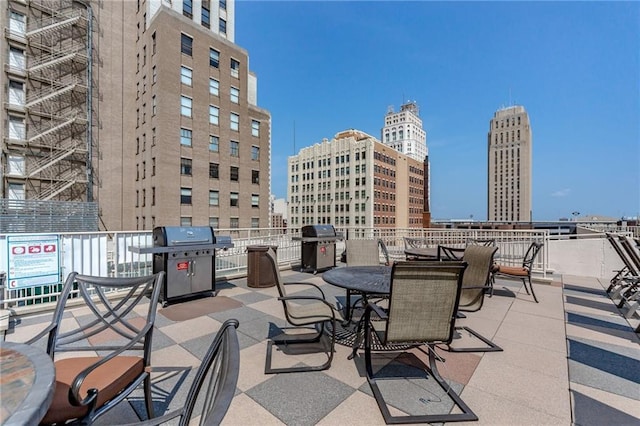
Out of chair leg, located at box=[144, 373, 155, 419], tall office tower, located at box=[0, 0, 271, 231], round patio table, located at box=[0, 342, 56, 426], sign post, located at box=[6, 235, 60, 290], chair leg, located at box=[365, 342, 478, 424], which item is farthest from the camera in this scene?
tall office tower, located at box=[0, 0, 271, 231]

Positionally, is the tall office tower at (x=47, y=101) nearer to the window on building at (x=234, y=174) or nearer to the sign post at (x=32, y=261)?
the window on building at (x=234, y=174)

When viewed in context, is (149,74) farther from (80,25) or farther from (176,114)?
(80,25)

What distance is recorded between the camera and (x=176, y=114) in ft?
73.1

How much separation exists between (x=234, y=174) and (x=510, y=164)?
96122 mm

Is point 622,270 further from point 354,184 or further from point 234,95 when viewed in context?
point 354,184

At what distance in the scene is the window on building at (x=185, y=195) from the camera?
2273 cm

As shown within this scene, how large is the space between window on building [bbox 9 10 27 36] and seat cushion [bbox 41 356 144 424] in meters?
27.7

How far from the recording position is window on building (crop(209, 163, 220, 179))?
24864mm

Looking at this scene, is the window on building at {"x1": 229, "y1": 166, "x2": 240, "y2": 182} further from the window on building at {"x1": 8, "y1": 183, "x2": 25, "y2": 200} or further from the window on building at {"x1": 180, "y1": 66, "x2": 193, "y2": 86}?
the window on building at {"x1": 8, "y1": 183, "x2": 25, "y2": 200}

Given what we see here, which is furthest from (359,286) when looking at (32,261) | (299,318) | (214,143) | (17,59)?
(17,59)

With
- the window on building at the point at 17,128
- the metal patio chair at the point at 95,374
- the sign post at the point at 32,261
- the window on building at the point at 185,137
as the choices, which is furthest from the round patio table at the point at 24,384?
the window on building at the point at 17,128

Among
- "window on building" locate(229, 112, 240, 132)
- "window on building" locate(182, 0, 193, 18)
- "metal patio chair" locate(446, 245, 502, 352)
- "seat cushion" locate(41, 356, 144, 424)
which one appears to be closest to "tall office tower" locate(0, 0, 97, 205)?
"window on building" locate(182, 0, 193, 18)

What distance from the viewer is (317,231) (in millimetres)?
7707

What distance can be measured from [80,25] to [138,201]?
13.7m
